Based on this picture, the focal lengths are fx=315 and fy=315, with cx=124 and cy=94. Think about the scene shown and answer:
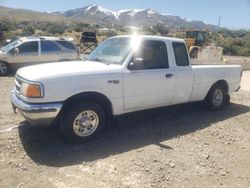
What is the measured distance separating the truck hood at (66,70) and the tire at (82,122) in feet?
1.84

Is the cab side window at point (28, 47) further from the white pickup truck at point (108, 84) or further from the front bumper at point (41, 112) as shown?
the front bumper at point (41, 112)

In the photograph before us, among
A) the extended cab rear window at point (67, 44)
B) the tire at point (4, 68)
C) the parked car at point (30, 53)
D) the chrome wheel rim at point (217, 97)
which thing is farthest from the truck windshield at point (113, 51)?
the tire at point (4, 68)

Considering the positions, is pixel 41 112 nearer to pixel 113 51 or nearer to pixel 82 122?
pixel 82 122

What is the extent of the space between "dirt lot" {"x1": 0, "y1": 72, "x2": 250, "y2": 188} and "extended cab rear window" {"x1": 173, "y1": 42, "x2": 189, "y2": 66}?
4.34ft

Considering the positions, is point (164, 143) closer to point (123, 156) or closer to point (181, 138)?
point (181, 138)

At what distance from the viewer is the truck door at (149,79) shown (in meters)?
5.81

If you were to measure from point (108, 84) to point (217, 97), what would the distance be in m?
3.62

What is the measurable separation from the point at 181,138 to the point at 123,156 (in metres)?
1.46

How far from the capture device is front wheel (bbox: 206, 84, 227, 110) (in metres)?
7.79

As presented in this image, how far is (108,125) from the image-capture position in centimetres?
649

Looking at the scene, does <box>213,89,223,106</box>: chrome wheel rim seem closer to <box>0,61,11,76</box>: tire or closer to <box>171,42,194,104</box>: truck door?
<box>171,42,194,104</box>: truck door

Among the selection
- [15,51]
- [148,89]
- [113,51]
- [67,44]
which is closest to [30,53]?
[15,51]

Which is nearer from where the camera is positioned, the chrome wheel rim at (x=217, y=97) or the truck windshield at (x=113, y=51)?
the truck windshield at (x=113, y=51)

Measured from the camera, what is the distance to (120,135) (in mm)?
6020
